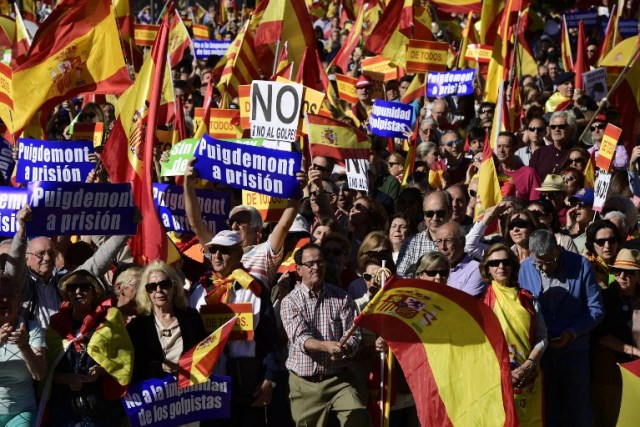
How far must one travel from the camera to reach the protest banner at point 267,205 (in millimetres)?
10375

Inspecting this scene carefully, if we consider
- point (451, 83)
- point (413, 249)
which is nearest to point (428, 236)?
point (413, 249)

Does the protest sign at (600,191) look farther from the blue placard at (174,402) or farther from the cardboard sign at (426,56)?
the cardboard sign at (426,56)

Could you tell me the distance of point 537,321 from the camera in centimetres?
877

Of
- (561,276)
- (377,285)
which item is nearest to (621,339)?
(561,276)

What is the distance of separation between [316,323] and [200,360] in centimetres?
86

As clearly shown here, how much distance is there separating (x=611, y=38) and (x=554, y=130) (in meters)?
6.35

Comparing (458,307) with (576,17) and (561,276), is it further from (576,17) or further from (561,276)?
(576,17)

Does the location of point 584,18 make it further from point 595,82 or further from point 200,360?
point 200,360

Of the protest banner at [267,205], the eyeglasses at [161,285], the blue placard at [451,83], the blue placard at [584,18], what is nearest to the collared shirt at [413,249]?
the protest banner at [267,205]

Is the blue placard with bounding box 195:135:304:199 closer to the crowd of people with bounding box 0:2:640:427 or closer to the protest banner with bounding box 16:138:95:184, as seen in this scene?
the crowd of people with bounding box 0:2:640:427

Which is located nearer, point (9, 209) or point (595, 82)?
point (9, 209)

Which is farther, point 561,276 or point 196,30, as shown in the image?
point 196,30

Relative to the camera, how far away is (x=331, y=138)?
1118 cm

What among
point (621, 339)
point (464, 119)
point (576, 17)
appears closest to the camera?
point (621, 339)
